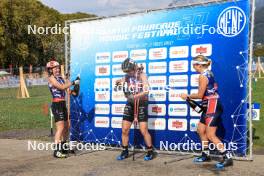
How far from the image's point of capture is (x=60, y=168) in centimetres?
859

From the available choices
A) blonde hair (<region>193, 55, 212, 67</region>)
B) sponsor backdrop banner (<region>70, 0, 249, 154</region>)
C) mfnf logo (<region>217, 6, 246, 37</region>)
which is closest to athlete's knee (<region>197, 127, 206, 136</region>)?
sponsor backdrop banner (<region>70, 0, 249, 154</region>)

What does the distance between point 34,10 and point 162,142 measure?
5053 cm

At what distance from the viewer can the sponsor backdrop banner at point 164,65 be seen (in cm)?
875

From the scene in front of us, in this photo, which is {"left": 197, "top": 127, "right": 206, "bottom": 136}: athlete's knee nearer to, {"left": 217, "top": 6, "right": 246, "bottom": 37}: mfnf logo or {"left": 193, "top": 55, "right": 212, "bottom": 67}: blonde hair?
{"left": 193, "top": 55, "right": 212, "bottom": 67}: blonde hair

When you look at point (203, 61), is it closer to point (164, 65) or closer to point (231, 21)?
point (231, 21)

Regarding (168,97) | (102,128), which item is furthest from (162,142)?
(102,128)

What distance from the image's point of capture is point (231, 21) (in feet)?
28.6

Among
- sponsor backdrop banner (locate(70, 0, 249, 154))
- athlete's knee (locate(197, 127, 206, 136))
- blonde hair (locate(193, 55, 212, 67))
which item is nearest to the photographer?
blonde hair (locate(193, 55, 212, 67))

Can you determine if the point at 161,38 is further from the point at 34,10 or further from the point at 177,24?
the point at 34,10

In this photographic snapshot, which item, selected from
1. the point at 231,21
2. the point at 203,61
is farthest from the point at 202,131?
the point at 231,21

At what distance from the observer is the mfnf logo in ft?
28.2

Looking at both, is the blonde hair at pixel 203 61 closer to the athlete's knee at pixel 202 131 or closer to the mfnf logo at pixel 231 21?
the mfnf logo at pixel 231 21

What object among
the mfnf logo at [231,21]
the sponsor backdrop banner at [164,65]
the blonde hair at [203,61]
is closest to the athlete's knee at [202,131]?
the sponsor backdrop banner at [164,65]

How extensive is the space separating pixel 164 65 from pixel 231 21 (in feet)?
5.94
